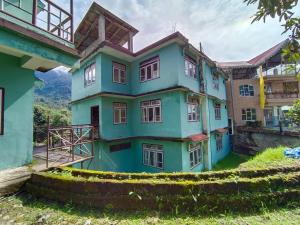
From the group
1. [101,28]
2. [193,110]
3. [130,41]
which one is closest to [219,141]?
[193,110]

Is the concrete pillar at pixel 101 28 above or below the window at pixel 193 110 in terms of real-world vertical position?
above

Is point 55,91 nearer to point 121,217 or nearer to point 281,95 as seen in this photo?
point 281,95

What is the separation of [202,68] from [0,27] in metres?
13.6

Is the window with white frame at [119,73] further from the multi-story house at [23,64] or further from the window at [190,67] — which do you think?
the multi-story house at [23,64]

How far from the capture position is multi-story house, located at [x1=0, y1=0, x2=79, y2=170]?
16.9ft

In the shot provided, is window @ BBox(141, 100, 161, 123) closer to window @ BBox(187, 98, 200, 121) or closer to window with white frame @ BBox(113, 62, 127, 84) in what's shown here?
window @ BBox(187, 98, 200, 121)

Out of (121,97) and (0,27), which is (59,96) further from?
(0,27)

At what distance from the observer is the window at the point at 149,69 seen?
12914 millimetres

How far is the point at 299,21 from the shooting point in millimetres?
2334

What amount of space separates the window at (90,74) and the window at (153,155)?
258 inches

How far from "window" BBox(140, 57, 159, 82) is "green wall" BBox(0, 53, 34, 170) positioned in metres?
8.33

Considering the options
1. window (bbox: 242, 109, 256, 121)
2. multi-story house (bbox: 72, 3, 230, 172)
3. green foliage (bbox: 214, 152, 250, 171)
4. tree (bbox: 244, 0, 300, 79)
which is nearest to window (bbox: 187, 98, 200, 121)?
multi-story house (bbox: 72, 3, 230, 172)

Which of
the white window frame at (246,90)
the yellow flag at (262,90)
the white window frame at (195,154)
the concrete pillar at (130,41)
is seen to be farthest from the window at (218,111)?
the concrete pillar at (130,41)

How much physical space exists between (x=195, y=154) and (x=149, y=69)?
291 inches
